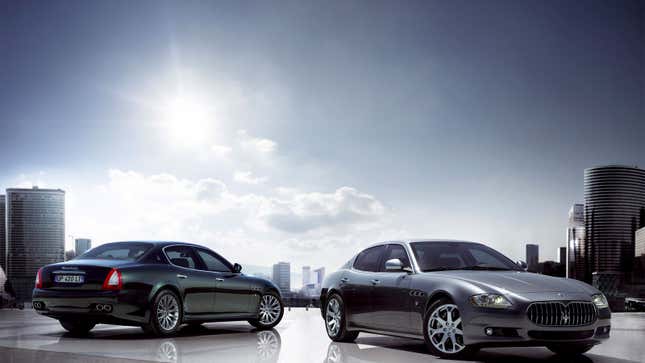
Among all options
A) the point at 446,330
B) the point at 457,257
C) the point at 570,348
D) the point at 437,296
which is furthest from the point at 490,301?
the point at 457,257

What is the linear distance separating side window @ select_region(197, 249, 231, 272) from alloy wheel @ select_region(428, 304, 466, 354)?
5.35m

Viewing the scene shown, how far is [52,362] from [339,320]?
441cm

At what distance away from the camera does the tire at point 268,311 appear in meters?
14.2

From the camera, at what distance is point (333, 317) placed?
11820 mm

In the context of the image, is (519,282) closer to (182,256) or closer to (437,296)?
(437,296)

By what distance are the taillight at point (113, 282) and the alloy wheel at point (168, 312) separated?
0.77 metres

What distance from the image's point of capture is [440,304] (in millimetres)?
9227

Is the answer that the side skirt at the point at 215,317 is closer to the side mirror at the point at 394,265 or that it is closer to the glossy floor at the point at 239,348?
the glossy floor at the point at 239,348

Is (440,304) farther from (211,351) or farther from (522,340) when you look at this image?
(211,351)

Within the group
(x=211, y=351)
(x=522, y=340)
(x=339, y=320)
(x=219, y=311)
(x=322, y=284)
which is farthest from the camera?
(x=219, y=311)

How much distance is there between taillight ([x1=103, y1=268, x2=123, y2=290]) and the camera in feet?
37.8

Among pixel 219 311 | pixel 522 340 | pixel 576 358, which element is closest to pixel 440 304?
pixel 522 340

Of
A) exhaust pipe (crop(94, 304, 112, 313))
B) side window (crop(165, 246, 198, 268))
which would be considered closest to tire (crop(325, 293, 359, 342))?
side window (crop(165, 246, 198, 268))

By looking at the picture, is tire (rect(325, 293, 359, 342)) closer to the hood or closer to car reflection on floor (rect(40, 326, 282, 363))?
car reflection on floor (rect(40, 326, 282, 363))
